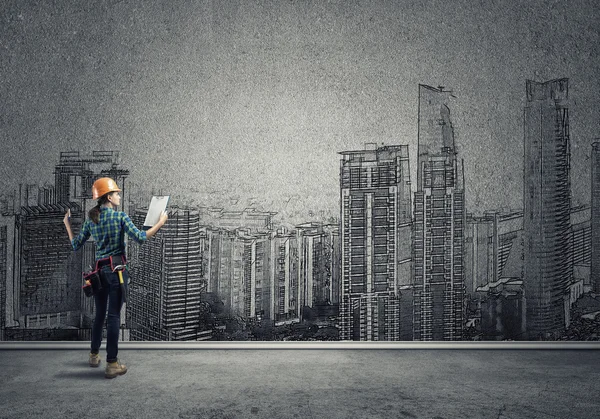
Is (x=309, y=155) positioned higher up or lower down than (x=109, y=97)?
lower down

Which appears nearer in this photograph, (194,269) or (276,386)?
(276,386)

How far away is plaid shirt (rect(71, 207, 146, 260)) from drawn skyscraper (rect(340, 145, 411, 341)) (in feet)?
5.14

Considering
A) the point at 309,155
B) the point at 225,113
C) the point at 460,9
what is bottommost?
the point at 309,155

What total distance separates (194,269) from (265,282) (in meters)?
0.54

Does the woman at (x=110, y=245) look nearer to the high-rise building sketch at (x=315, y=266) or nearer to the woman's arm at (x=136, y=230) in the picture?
the woman's arm at (x=136, y=230)

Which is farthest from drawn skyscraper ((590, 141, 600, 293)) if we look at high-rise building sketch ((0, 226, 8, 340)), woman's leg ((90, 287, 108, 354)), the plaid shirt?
high-rise building sketch ((0, 226, 8, 340))

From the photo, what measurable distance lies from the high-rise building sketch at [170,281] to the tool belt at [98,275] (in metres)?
0.76

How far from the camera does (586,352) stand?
4.02 metres

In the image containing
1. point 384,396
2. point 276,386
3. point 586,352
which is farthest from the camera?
point 586,352

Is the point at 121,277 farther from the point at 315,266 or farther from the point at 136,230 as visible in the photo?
the point at 315,266

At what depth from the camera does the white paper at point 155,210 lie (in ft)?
11.1

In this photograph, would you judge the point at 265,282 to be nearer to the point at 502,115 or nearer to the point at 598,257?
the point at 502,115

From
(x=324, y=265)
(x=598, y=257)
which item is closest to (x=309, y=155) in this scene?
(x=324, y=265)

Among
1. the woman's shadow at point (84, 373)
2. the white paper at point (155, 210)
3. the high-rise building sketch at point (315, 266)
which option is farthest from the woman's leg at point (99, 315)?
the high-rise building sketch at point (315, 266)
